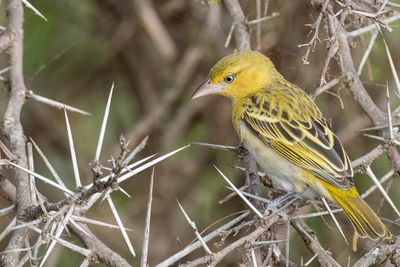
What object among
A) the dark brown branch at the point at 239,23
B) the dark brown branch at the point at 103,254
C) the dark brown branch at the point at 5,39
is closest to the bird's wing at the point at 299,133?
the dark brown branch at the point at 239,23

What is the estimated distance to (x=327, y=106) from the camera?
6.08 meters

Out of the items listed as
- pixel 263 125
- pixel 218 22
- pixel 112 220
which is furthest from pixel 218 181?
pixel 263 125

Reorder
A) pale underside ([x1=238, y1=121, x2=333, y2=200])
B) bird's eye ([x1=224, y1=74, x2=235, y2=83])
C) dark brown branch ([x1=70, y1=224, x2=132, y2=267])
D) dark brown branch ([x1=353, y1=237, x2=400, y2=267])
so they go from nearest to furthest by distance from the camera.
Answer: dark brown branch ([x1=70, y1=224, x2=132, y2=267]) → dark brown branch ([x1=353, y1=237, x2=400, y2=267]) → pale underside ([x1=238, y1=121, x2=333, y2=200]) → bird's eye ([x1=224, y1=74, x2=235, y2=83])

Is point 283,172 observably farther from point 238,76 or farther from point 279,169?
point 238,76

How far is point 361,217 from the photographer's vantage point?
155 inches

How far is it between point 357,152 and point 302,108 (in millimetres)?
1831

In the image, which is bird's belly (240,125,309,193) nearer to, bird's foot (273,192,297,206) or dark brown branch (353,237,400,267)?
bird's foot (273,192,297,206)

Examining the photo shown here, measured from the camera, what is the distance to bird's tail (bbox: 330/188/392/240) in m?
3.77

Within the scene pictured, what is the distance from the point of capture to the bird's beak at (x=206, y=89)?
499 centimetres

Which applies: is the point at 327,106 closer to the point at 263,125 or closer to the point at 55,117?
the point at 263,125

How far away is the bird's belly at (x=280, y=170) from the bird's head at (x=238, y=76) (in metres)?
0.62

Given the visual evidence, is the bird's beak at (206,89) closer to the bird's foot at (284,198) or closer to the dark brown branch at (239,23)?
the dark brown branch at (239,23)

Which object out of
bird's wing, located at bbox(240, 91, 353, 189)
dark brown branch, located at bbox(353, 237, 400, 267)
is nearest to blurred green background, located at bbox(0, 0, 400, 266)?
bird's wing, located at bbox(240, 91, 353, 189)

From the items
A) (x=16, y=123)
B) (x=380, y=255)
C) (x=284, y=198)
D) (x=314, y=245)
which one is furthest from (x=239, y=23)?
(x=380, y=255)
